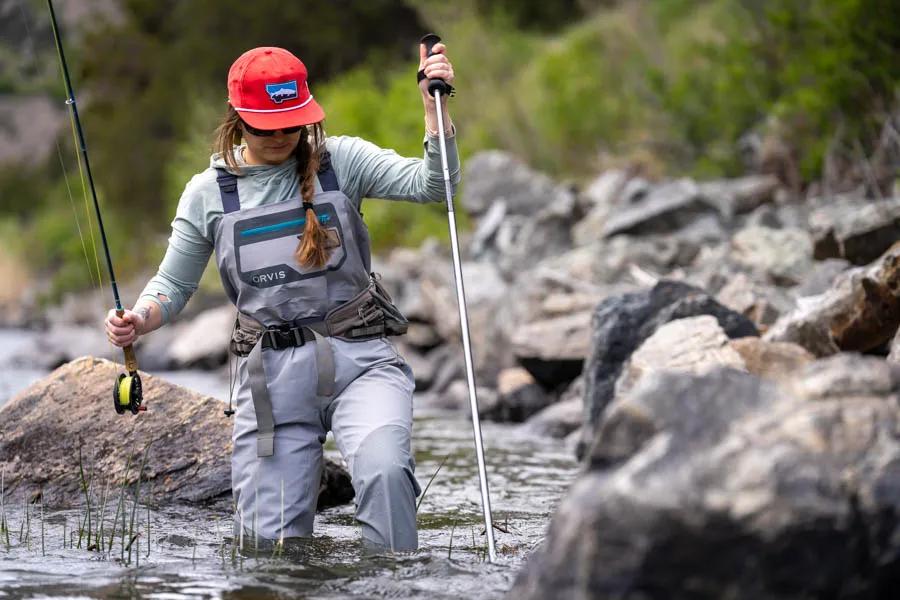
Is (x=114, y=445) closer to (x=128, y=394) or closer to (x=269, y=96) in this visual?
(x=128, y=394)

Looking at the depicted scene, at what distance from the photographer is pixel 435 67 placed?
4621mm

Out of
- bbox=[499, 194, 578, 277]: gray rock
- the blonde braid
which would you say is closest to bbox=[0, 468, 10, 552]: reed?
the blonde braid

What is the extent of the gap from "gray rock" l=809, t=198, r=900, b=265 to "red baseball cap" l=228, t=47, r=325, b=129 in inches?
191

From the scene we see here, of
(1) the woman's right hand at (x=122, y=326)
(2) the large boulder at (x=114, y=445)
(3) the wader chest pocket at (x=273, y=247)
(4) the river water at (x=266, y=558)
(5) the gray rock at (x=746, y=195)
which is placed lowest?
(4) the river water at (x=266, y=558)

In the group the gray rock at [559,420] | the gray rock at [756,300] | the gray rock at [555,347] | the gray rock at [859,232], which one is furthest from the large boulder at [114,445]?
the gray rock at [859,232]

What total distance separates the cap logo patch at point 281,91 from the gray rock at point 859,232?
4930mm

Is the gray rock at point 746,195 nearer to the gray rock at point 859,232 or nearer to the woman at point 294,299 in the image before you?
the gray rock at point 859,232

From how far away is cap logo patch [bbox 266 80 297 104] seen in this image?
173 inches

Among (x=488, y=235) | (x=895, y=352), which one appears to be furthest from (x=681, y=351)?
(x=488, y=235)

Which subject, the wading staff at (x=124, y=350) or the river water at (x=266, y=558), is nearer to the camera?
the river water at (x=266, y=558)

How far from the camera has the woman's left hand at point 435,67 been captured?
4.61 meters

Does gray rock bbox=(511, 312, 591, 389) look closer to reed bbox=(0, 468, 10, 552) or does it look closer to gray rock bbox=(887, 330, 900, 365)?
gray rock bbox=(887, 330, 900, 365)

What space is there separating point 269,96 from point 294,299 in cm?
73

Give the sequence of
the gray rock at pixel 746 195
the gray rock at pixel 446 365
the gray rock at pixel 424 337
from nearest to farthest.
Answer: the gray rock at pixel 446 365
the gray rock at pixel 746 195
the gray rock at pixel 424 337
